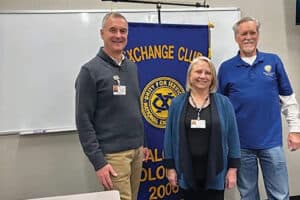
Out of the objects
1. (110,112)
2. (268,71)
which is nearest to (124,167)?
(110,112)

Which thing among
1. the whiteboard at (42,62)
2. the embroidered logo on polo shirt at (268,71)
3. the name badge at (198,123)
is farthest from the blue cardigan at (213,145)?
the whiteboard at (42,62)

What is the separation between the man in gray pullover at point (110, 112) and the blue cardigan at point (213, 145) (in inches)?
8.2

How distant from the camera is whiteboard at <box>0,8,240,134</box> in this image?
273 centimetres

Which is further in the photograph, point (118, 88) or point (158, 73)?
point (158, 73)

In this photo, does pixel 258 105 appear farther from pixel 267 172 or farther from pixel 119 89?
pixel 119 89

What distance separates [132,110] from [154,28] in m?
0.82

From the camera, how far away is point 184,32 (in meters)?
2.75

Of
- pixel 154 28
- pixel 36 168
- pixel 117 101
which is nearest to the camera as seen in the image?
pixel 117 101

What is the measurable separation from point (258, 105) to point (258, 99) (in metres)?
0.04

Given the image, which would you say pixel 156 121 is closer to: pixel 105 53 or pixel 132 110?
pixel 132 110

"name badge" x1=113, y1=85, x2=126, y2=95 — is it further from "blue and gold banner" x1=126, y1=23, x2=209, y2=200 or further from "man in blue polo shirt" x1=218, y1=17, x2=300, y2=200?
"man in blue polo shirt" x1=218, y1=17, x2=300, y2=200

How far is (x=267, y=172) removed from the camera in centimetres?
251

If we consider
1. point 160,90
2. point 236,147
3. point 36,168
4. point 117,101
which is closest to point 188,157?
point 236,147

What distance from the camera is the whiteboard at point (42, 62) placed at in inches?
108
